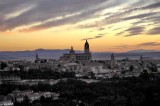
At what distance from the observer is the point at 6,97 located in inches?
1129

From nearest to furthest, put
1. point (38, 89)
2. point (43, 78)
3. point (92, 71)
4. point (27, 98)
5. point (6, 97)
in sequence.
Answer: point (27, 98), point (6, 97), point (38, 89), point (43, 78), point (92, 71)

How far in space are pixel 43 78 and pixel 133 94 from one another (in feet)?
45.6

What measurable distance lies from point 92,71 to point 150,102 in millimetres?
38577

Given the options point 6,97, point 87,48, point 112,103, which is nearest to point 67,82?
point 6,97

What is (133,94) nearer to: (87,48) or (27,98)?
(27,98)

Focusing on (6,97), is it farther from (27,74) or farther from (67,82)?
(27,74)

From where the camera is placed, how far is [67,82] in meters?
35.4

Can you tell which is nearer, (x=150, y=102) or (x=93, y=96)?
(x=150, y=102)

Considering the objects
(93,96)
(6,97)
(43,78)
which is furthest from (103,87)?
(43,78)

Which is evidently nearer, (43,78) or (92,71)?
(43,78)

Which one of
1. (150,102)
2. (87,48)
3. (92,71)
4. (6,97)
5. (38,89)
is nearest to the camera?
(150,102)

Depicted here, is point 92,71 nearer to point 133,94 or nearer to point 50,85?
point 50,85

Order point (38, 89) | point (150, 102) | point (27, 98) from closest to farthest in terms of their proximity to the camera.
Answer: point (150, 102), point (27, 98), point (38, 89)

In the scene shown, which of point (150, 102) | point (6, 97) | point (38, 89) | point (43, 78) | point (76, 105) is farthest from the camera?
point (43, 78)
